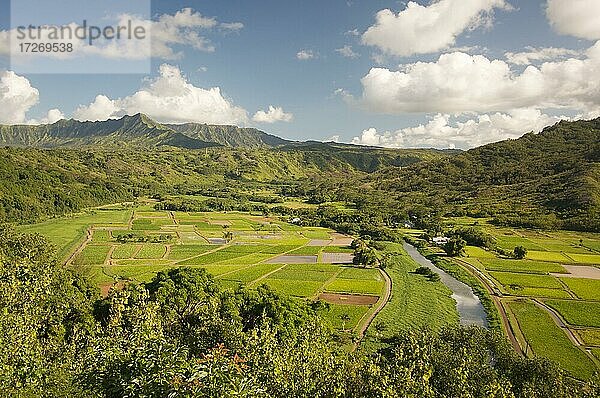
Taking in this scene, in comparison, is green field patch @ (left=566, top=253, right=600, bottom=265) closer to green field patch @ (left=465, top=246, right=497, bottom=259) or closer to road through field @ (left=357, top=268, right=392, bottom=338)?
green field patch @ (left=465, top=246, right=497, bottom=259)

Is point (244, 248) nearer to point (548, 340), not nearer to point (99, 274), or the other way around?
point (99, 274)

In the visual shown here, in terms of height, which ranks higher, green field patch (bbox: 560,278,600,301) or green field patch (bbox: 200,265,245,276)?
green field patch (bbox: 560,278,600,301)

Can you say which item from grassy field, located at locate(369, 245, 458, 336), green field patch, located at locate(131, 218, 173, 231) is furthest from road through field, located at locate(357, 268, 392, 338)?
green field patch, located at locate(131, 218, 173, 231)

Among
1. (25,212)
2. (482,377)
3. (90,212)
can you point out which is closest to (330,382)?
(482,377)

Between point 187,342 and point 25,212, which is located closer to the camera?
point 187,342

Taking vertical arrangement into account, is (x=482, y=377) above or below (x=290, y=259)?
above

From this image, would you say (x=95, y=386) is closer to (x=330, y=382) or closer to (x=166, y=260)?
(x=330, y=382)

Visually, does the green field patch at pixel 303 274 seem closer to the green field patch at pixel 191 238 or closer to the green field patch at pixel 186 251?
the green field patch at pixel 186 251
